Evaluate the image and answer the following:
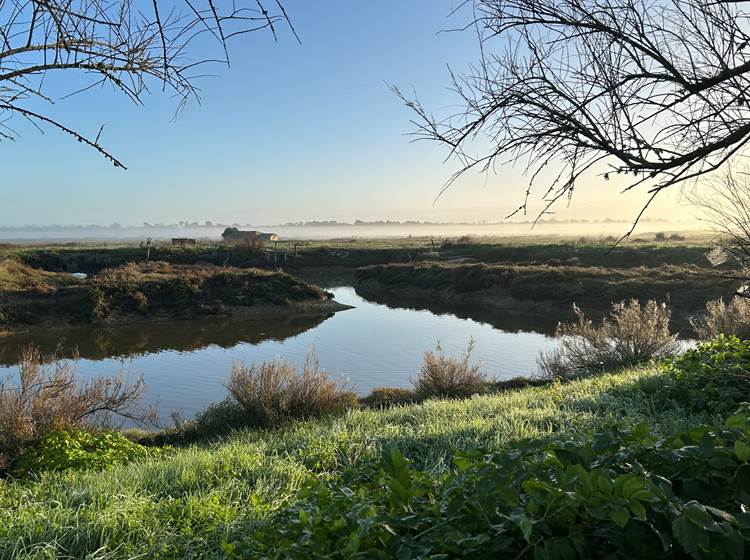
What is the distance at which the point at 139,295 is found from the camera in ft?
98.1

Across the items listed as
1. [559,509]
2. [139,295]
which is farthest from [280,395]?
[139,295]

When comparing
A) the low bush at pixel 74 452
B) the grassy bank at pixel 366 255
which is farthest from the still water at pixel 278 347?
the grassy bank at pixel 366 255

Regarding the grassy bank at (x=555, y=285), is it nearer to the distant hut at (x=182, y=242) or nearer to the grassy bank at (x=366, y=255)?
the grassy bank at (x=366, y=255)

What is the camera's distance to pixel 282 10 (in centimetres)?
209

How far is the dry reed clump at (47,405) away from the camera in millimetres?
7676

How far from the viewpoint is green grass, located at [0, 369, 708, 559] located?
3271 millimetres

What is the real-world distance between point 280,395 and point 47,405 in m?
3.70

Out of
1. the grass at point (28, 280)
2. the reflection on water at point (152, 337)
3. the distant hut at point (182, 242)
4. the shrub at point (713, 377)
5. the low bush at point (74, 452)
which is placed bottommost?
the reflection on water at point (152, 337)

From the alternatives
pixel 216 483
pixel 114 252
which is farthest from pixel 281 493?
pixel 114 252

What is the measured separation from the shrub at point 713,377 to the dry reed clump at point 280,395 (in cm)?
553

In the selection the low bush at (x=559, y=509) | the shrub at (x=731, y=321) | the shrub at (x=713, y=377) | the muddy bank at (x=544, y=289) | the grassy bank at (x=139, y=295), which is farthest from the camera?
the muddy bank at (x=544, y=289)

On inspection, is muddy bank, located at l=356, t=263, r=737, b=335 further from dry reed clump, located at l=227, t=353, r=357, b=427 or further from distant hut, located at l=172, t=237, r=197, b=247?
distant hut, located at l=172, t=237, r=197, b=247

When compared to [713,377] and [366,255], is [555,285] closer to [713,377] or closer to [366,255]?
[713,377]

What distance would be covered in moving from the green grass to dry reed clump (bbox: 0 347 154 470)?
213cm
